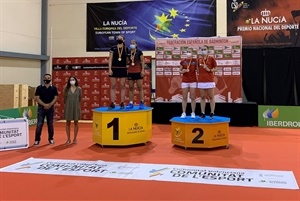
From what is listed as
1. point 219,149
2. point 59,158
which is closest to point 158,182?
A: point 59,158

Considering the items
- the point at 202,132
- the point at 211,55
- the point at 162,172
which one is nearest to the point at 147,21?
the point at 211,55

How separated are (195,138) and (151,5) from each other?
22.0ft

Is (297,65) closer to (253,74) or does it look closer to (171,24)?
(253,74)

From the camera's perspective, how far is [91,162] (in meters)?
5.50

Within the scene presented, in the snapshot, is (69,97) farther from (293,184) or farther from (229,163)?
(293,184)

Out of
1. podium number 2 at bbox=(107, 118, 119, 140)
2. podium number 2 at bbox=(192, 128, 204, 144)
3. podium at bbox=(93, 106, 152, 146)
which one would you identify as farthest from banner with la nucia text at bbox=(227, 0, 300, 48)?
podium number 2 at bbox=(107, 118, 119, 140)

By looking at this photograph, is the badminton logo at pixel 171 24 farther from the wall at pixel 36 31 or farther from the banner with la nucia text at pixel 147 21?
the wall at pixel 36 31

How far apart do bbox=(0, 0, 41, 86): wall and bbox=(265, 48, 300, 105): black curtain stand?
27.0ft

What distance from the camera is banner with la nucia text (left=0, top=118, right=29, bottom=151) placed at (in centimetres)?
657

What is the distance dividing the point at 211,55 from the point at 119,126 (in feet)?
16.3

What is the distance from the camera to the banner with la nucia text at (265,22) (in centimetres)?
1070

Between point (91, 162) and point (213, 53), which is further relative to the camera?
point (213, 53)

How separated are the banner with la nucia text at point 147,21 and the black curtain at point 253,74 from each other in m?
1.47

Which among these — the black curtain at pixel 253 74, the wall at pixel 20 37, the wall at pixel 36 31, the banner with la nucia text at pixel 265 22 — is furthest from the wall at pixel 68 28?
the black curtain at pixel 253 74
